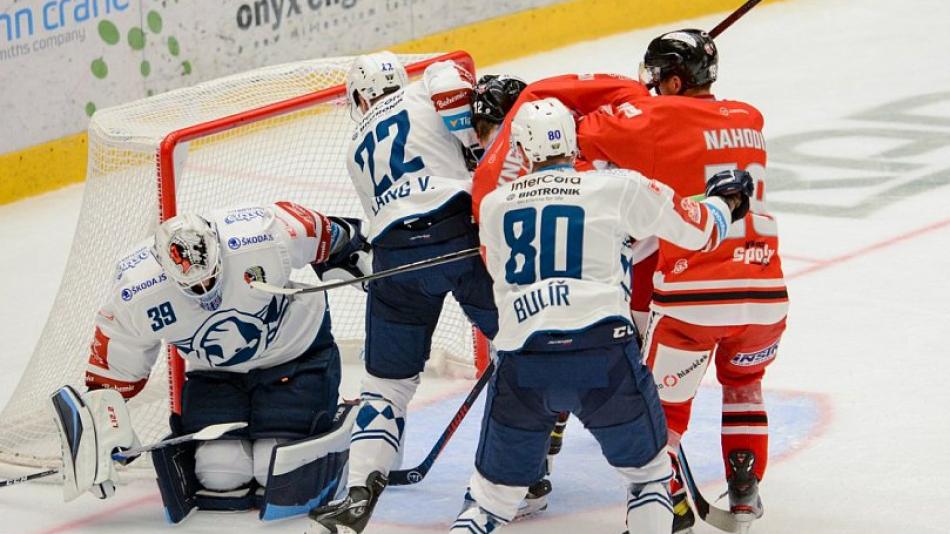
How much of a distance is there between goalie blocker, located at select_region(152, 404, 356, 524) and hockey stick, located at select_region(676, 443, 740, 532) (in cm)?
87

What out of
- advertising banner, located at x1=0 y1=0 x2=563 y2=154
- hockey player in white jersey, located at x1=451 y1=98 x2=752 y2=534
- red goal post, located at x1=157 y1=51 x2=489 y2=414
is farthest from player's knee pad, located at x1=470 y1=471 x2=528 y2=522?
Answer: advertising banner, located at x1=0 y1=0 x2=563 y2=154

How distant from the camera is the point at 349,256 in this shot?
4.44 metres

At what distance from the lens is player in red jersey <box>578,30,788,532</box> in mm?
3723

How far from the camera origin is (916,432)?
4547mm

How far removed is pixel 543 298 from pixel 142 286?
118 cm

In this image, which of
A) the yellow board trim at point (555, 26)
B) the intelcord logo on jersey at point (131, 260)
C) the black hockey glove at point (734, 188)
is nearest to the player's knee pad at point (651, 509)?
the black hockey glove at point (734, 188)

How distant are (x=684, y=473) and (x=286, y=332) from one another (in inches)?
41.1

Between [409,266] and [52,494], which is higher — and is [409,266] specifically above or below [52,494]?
above

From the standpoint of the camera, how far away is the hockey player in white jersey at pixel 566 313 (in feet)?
11.0

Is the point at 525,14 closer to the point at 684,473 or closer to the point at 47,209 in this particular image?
the point at 47,209

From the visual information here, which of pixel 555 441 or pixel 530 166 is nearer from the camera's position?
pixel 530 166

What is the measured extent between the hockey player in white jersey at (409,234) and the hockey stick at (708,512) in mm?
583

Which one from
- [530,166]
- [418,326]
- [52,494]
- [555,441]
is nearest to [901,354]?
[555,441]

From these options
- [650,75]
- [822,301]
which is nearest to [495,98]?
[650,75]
